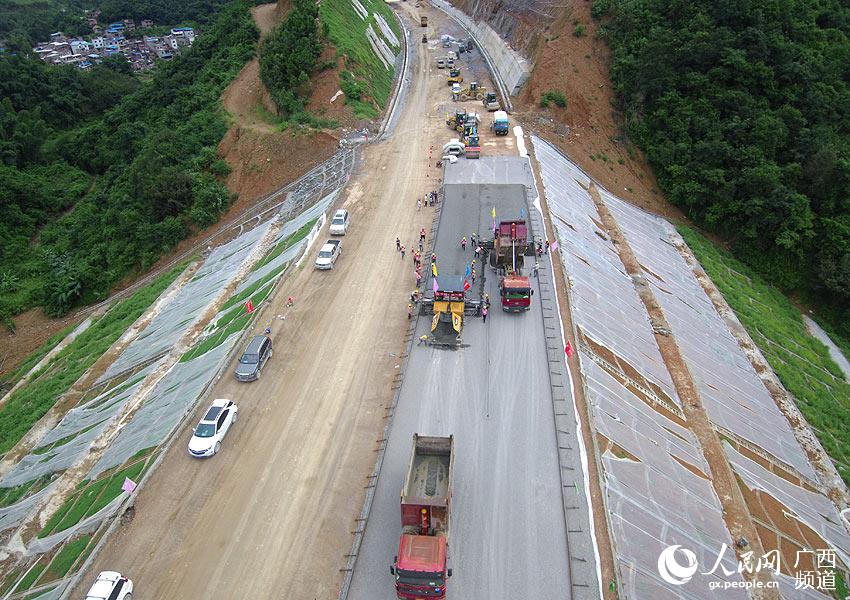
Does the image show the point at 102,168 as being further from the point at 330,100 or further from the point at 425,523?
the point at 425,523

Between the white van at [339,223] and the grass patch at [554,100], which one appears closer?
the white van at [339,223]

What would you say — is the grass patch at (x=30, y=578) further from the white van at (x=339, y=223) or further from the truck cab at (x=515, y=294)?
the white van at (x=339, y=223)

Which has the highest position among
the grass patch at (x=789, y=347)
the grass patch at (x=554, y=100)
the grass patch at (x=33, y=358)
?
the grass patch at (x=554, y=100)

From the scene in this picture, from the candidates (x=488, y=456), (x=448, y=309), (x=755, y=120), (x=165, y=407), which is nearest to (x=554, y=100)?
(x=755, y=120)

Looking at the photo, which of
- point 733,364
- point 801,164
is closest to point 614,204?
point 801,164

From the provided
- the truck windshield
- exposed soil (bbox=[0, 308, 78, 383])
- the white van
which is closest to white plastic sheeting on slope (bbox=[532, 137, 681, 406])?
the white van

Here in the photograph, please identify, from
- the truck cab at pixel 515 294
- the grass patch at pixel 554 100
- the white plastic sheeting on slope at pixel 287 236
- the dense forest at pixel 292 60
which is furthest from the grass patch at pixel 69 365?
the grass patch at pixel 554 100

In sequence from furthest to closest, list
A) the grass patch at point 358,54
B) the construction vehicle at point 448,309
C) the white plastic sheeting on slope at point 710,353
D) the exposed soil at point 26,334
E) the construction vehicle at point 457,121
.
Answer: the grass patch at point 358,54 < the construction vehicle at point 457,121 < the exposed soil at point 26,334 < the construction vehicle at point 448,309 < the white plastic sheeting on slope at point 710,353
